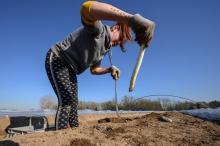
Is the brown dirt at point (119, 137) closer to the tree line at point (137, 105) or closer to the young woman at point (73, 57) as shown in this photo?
the young woman at point (73, 57)

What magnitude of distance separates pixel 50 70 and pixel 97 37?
0.48 m

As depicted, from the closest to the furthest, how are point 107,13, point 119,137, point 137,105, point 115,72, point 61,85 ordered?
point 107,13 < point 61,85 < point 115,72 < point 119,137 < point 137,105

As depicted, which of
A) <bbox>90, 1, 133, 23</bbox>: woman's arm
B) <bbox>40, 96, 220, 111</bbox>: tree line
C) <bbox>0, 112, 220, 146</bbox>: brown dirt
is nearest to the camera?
<bbox>90, 1, 133, 23</bbox>: woman's arm

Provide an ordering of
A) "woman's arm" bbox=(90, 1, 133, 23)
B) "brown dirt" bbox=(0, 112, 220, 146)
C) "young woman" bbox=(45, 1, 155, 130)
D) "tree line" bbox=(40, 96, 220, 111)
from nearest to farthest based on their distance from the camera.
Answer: "woman's arm" bbox=(90, 1, 133, 23) → "young woman" bbox=(45, 1, 155, 130) → "brown dirt" bbox=(0, 112, 220, 146) → "tree line" bbox=(40, 96, 220, 111)

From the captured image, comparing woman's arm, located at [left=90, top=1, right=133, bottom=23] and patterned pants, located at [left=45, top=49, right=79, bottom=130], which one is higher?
woman's arm, located at [left=90, top=1, right=133, bottom=23]

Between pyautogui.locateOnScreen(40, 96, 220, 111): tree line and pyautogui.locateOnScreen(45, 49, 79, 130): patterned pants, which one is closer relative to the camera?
pyautogui.locateOnScreen(45, 49, 79, 130): patterned pants

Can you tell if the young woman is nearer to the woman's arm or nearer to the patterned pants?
the patterned pants

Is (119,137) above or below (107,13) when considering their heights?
below

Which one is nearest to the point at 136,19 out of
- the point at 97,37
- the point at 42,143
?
the point at 97,37

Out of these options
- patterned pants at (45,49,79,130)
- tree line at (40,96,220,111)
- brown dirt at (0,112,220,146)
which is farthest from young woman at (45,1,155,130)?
tree line at (40,96,220,111)

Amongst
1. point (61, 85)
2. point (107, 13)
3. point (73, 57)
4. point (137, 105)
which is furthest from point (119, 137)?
point (137, 105)

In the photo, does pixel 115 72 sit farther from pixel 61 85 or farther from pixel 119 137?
pixel 119 137

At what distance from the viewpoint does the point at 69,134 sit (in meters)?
2.50

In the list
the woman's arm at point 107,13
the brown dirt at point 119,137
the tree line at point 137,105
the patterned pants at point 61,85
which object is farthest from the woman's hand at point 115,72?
the tree line at point 137,105
